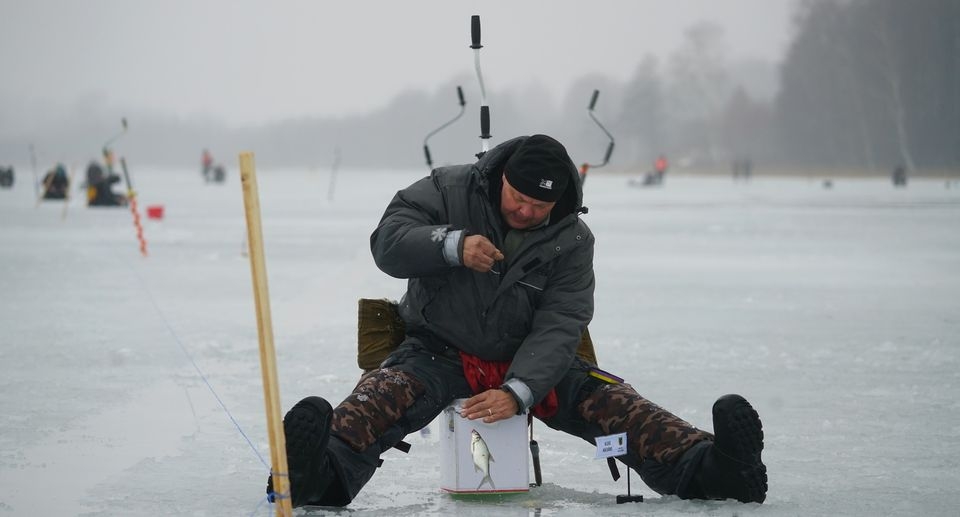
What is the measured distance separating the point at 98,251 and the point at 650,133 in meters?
91.6

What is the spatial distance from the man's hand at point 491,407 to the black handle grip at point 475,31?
232 cm

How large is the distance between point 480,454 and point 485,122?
2.04 meters

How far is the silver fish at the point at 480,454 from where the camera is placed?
3.50 meters

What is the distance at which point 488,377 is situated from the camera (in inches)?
148

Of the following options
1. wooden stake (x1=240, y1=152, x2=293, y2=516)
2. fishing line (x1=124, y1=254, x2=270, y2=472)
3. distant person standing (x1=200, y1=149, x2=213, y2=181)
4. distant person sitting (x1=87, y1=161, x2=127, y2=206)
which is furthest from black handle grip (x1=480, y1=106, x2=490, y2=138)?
distant person standing (x1=200, y1=149, x2=213, y2=181)

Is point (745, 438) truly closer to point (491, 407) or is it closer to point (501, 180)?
point (491, 407)

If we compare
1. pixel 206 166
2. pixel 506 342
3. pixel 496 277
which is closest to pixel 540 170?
pixel 496 277

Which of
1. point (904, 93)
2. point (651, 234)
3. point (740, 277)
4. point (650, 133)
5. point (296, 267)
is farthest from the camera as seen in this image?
point (650, 133)

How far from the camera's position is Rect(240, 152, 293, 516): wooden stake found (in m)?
2.75

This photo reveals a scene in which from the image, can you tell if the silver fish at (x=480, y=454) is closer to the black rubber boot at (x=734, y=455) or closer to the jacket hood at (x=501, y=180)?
the black rubber boot at (x=734, y=455)

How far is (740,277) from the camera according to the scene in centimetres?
1123

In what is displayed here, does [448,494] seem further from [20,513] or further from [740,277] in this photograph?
[740,277]

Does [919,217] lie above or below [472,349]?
below

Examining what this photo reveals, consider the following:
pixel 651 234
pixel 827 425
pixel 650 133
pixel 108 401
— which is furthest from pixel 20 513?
pixel 650 133
